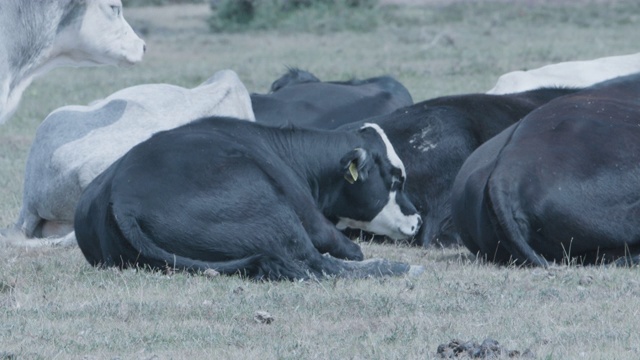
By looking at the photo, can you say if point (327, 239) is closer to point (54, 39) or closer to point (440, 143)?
point (440, 143)

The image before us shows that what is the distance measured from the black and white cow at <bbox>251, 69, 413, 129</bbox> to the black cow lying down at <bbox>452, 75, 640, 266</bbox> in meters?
3.70

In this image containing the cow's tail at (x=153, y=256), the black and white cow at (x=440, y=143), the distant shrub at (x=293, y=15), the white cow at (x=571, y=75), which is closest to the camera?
the cow's tail at (x=153, y=256)

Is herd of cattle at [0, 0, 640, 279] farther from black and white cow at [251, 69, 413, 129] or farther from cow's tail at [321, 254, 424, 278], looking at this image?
black and white cow at [251, 69, 413, 129]

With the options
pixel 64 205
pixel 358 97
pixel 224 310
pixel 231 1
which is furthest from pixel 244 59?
pixel 224 310

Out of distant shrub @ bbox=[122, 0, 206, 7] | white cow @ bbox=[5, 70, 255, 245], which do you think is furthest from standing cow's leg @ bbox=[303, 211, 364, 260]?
distant shrub @ bbox=[122, 0, 206, 7]

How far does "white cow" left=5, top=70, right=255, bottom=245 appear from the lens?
29.6 ft

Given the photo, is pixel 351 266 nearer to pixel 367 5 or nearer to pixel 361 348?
pixel 361 348

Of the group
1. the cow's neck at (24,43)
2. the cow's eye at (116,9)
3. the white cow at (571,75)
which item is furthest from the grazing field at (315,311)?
the white cow at (571,75)

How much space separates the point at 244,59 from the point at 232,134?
56.1 ft

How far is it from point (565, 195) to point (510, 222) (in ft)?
1.16

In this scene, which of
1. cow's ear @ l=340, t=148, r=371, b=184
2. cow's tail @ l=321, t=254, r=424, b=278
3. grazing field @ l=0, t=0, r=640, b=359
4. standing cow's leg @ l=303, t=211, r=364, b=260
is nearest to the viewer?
grazing field @ l=0, t=0, r=640, b=359

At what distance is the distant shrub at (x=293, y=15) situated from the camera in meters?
32.4

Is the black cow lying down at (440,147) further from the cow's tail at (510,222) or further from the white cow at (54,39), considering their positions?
the white cow at (54,39)

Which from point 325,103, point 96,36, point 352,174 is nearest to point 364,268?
point 352,174
